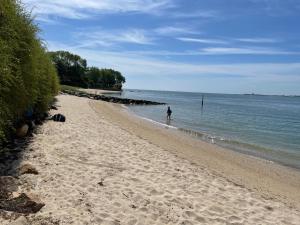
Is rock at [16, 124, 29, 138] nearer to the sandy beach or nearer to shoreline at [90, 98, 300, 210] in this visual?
the sandy beach

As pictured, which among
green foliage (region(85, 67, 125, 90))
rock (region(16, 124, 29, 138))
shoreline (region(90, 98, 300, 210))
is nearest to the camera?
shoreline (region(90, 98, 300, 210))

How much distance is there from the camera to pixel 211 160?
57.2 feet

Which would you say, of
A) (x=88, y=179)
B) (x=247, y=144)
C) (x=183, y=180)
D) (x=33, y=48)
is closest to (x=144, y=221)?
(x=88, y=179)

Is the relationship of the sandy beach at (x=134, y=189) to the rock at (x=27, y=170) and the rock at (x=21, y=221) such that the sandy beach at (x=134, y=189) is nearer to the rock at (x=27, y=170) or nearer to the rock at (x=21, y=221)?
the rock at (x=21, y=221)

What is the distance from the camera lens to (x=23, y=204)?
23.3 feet

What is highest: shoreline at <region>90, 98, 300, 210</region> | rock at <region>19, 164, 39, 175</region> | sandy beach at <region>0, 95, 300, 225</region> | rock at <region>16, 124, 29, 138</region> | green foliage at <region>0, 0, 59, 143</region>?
green foliage at <region>0, 0, 59, 143</region>

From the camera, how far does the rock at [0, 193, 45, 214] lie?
6945 mm

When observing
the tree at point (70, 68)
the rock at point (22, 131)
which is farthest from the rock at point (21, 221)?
the tree at point (70, 68)

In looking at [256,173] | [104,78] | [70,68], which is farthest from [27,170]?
[104,78]

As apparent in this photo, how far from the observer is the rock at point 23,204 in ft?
22.8

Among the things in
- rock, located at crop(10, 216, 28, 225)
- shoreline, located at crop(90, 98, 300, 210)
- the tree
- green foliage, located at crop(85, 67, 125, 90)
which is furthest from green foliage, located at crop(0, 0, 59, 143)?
green foliage, located at crop(85, 67, 125, 90)

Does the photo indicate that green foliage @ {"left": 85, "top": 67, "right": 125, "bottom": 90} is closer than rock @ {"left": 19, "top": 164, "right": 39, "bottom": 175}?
No

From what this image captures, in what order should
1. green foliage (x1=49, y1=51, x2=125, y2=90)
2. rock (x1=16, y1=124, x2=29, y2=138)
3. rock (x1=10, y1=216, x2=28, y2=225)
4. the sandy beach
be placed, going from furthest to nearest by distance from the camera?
green foliage (x1=49, y1=51, x2=125, y2=90), rock (x1=16, y1=124, x2=29, y2=138), the sandy beach, rock (x1=10, y1=216, x2=28, y2=225)

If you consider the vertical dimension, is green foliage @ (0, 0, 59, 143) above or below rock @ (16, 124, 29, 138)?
above
